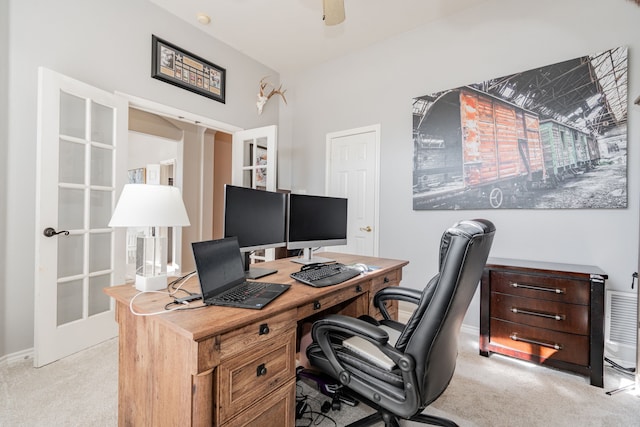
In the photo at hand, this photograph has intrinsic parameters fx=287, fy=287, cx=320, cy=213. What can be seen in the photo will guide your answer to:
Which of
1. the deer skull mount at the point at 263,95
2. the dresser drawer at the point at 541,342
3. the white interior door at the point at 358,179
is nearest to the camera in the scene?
the dresser drawer at the point at 541,342

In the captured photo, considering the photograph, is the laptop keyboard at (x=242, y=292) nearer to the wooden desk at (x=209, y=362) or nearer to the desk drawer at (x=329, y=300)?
the wooden desk at (x=209, y=362)

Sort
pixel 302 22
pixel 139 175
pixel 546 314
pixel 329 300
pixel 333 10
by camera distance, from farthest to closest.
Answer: pixel 139 175
pixel 302 22
pixel 546 314
pixel 333 10
pixel 329 300

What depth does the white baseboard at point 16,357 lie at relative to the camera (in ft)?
6.74

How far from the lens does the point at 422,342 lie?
1.01 meters

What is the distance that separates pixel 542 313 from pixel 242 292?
2.17 metres

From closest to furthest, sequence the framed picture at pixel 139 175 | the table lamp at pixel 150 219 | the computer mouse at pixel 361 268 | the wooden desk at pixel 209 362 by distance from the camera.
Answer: the wooden desk at pixel 209 362 → the table lamp at pixel 150 219 → the computer mouse at pixel 361 268 → the framed picture at pixel 139 175

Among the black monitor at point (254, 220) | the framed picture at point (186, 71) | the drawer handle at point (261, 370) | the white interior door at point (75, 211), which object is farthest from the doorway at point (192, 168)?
the drawer handle at point (261, 370)

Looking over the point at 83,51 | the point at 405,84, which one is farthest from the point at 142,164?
the point at 405,84

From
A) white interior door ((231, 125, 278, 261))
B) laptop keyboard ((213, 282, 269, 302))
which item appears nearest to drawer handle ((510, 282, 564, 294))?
laptop keyboard ((213, 282, 269, 302))

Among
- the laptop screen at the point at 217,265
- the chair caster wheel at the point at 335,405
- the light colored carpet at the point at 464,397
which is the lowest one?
the light colored carpet at the point at 464,397

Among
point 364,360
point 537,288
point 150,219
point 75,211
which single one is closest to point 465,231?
point 364,360

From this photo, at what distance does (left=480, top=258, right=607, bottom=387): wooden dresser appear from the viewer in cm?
192

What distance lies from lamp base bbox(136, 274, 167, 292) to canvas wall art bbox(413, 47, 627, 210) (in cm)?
253

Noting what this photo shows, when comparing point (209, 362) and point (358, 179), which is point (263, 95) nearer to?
point (358, 179)
